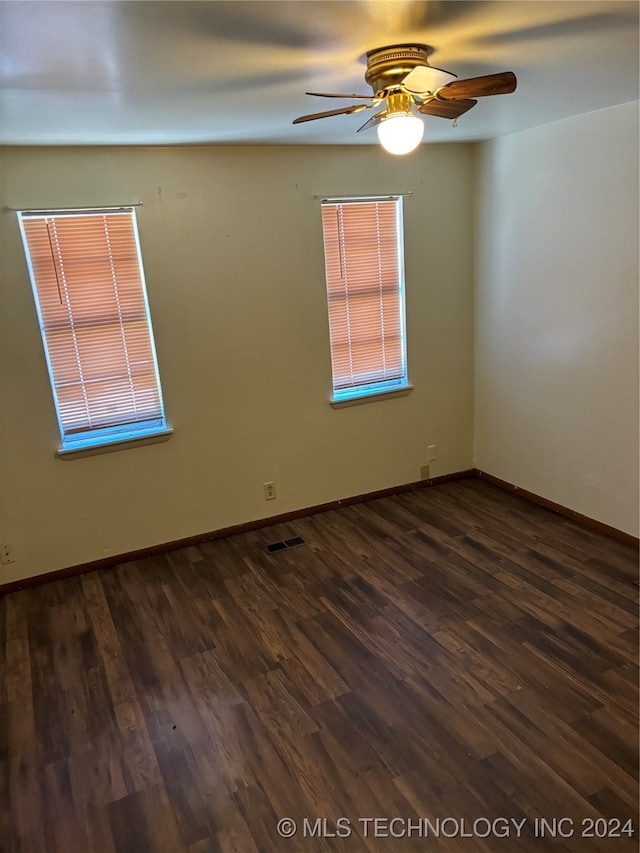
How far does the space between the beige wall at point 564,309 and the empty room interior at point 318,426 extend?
0.07 feet

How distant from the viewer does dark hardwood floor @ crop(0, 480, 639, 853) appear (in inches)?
73.6

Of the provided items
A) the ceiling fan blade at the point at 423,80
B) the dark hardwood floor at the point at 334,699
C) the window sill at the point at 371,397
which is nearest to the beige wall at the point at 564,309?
the dark hardwood floor at the point at 334,699

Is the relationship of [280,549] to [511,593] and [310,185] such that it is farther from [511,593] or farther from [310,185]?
[310,185]

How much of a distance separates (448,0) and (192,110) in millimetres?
1308

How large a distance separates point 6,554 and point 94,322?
146 cm

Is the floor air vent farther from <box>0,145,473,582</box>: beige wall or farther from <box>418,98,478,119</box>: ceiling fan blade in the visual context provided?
<box>418,98,478,119</box>: ceiling fan blade

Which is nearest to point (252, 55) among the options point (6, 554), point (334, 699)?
point (334, 699)

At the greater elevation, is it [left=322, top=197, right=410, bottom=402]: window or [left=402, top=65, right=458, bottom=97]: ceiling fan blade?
[left=402, top=65, right=458, bottom=97]: ceiling fan blade

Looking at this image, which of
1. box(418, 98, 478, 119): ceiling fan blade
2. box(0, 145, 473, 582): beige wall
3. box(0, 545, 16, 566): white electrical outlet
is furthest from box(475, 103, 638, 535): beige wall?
box(0, 545, 16, 566): white electrical outlet

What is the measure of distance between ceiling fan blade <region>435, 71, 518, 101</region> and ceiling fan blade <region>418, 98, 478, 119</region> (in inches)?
5.4

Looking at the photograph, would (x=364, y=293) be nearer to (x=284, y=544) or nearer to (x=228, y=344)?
(x=228, y=344)

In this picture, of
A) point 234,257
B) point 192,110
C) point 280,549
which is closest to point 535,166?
point 234,257

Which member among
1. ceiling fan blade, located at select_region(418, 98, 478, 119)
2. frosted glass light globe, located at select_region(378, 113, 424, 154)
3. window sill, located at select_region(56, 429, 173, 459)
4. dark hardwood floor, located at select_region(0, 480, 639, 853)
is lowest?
dark hardwood floor, located at select_region(0, 480, 639, 853)

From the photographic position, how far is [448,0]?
5.01 feet
